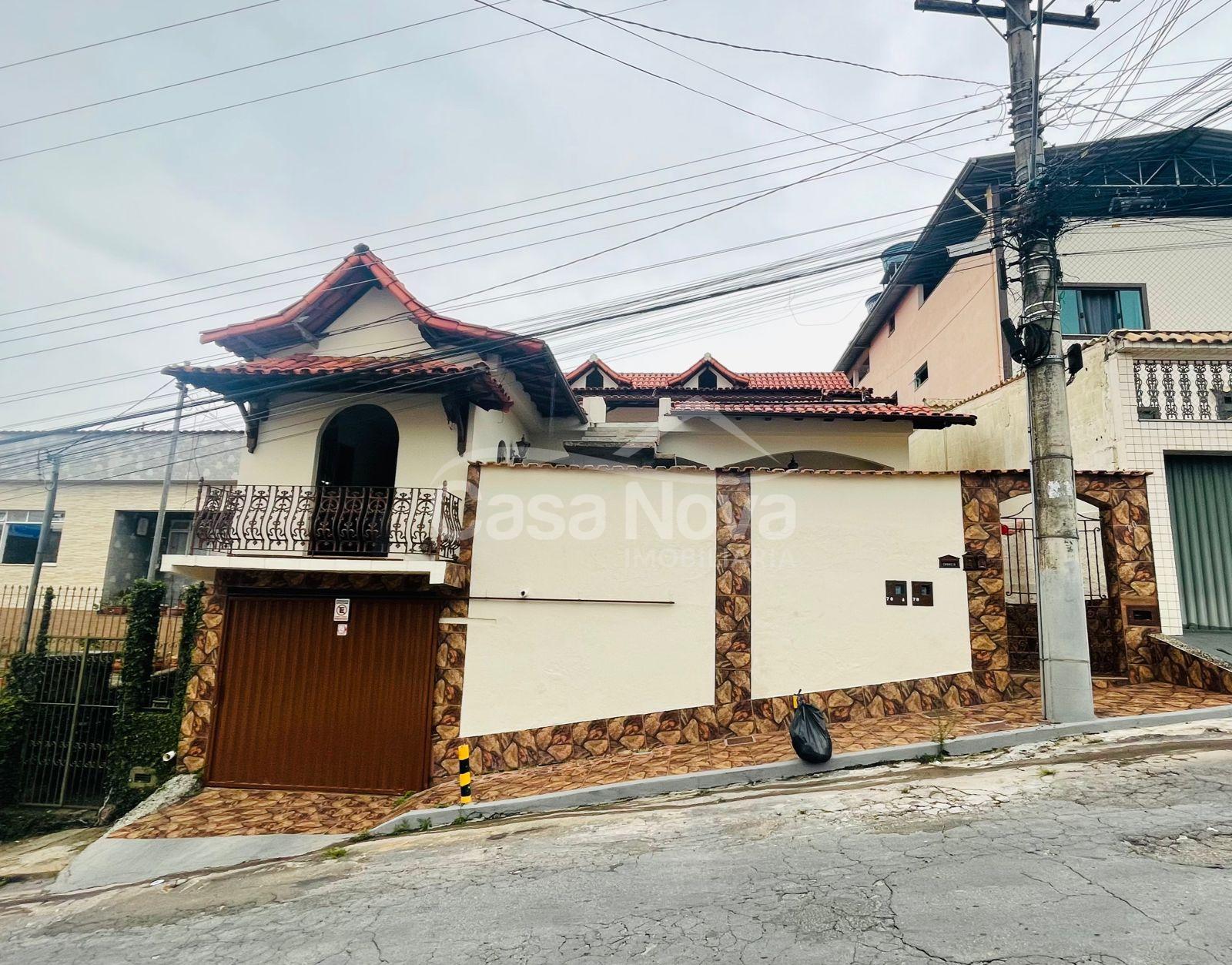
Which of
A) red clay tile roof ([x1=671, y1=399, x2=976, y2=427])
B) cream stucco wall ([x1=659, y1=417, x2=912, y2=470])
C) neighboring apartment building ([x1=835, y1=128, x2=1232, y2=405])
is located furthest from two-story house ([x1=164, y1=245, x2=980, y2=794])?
neighboring apartment building ([x1=835, y1=128, x2=1232, y2=405])

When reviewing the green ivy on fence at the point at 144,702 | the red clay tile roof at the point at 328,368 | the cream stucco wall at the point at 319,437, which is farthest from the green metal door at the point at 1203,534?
the green ivy on fence at the point at 144,702

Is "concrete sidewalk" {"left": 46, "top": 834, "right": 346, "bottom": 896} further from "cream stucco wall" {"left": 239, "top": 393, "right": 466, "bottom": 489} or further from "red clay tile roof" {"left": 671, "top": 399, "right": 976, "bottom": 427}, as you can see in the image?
"red clay tile roof" {"left": 671, "top": 399, "right": 976, "bottom": 427}

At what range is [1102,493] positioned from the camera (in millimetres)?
8422

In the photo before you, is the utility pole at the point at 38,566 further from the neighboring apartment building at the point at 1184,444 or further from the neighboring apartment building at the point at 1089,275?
the neighboring apartment building at the point at 1184,444

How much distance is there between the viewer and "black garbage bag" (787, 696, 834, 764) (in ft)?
21.1

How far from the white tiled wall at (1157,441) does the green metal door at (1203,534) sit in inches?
9.8

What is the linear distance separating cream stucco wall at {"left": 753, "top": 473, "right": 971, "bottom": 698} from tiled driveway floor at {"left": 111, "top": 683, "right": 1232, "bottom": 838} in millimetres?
662

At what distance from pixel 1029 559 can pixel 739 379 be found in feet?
23.2

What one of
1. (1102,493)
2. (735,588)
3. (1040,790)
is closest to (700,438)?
(735,588)

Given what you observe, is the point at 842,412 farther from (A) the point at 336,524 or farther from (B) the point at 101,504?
(B) the point at 101,504

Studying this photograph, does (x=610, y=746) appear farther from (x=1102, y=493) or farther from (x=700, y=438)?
(x=1102, y=493)

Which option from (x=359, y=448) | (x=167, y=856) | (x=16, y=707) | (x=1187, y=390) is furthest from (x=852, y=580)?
(x=16, y=707)

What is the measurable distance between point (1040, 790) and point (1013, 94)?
290 inches

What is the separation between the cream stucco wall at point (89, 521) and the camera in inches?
590
